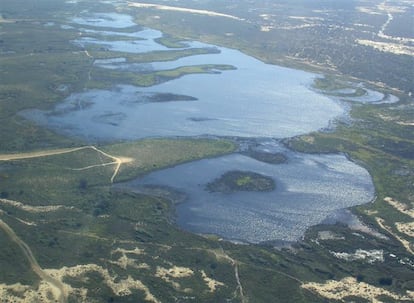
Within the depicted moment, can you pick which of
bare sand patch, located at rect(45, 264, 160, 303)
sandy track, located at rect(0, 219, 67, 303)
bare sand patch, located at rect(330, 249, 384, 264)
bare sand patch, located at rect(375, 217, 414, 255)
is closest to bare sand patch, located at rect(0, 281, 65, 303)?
sandy track, located at rect(0, 219, 67, 303)

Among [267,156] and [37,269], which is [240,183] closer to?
[267,156]

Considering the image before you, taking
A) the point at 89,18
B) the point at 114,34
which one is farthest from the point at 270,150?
the point at 89,18

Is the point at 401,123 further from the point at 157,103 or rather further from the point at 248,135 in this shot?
the point at 157,103

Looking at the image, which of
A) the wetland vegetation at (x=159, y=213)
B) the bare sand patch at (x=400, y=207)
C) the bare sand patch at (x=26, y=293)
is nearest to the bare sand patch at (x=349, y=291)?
the wetland vegetation at (x=159, y=213)

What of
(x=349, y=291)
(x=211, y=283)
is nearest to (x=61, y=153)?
(x=211, y=283)

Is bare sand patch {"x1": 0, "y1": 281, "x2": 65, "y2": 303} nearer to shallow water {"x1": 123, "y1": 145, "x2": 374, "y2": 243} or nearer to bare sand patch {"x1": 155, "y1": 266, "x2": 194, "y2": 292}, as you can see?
bare sand patch {"x1": 155, "y1": 266, "x2": 194, "y2": 292}

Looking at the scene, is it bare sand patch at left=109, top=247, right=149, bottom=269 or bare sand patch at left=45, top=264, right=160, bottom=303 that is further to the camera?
bare sand patch at left=109, top=247, right=149, bottom=269

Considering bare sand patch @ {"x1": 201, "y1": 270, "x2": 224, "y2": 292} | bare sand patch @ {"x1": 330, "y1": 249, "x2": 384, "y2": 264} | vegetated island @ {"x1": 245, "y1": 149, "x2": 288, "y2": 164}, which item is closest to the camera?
bare sand patch @ {"x1": 201, "y1": 270, "x2": 224, "y2": 292}

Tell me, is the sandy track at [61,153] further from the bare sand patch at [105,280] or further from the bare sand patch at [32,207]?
the bare sand patch at [105,280]
